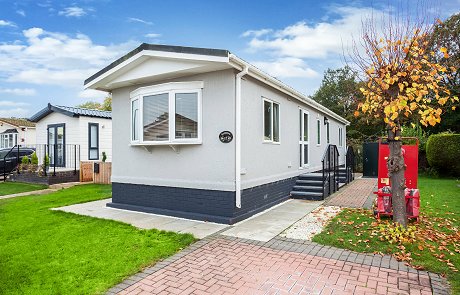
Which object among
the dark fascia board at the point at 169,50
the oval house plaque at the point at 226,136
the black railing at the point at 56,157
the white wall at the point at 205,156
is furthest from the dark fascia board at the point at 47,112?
the oval house plaque at the point at 226,136

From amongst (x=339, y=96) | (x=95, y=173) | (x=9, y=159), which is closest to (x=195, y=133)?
(x=95, y=173)

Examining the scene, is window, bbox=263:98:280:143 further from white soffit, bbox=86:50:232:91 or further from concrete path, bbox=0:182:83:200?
concrete path, bbox=0:182:83:200

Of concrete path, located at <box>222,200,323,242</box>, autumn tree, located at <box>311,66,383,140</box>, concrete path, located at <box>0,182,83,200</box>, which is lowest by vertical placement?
concrete path, located at <box>0,182,83,200</box>

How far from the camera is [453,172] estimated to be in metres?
14.2

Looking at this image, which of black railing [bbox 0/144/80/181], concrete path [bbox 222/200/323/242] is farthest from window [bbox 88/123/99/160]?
concrete path [bbox 222/200/323/242]

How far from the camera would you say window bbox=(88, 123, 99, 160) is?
15.9m

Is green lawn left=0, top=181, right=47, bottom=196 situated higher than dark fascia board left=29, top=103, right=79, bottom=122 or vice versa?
dark fascia board left=29, top=103, right=79, bottom=122

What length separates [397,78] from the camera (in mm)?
4793

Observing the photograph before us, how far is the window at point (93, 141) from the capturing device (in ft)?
52.0

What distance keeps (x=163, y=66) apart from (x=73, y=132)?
36.5 ft

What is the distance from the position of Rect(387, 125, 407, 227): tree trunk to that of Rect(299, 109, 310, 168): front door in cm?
496

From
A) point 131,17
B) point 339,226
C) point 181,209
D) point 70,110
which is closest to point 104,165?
point 70,110

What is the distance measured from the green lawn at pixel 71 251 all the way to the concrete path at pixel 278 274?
34 cm

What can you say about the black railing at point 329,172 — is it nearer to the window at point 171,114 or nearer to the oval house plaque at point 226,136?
the oval house plaque at point 226,136
